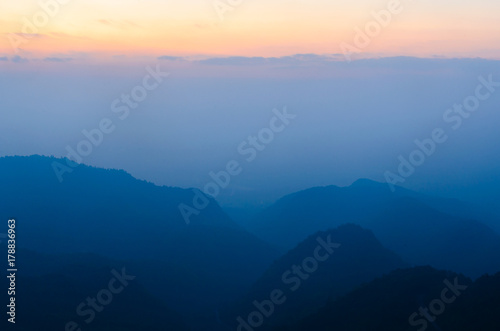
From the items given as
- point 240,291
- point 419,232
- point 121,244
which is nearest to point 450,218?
point 419,232

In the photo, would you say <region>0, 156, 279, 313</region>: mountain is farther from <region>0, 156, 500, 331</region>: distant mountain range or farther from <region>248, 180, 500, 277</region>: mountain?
<region>248, 180, 500, 277</region>: mountain

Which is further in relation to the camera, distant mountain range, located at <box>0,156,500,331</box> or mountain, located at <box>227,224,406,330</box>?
mountain, located at <box>227,224,406,330</box>

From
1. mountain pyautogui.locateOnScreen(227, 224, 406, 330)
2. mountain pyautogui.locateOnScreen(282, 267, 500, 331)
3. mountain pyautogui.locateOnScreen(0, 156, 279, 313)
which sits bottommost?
mountain pyautogui.locateOnScreen(282, 267, 500, 331)

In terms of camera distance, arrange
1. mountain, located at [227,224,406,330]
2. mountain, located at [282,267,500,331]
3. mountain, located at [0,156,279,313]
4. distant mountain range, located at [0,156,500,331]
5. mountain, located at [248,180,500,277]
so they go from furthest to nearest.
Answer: mountain, located at [248,180,500,277] → mountain, located at [0,156,279,313] → mountain, located at [227,224,406,330] → distant mountain range, located at [0,156,500,331] → mountain, located at [282,267,500,331]

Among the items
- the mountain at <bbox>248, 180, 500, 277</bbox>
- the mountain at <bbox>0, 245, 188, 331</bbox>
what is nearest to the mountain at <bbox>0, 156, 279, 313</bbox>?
the mountain at <bbox>0, 245, 188, 331</bbox>

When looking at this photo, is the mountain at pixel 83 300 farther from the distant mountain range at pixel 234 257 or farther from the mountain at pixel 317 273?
the mountain at pixel 317 273

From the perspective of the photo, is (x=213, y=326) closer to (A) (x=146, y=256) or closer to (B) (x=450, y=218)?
(A) (x=146, y=256)
